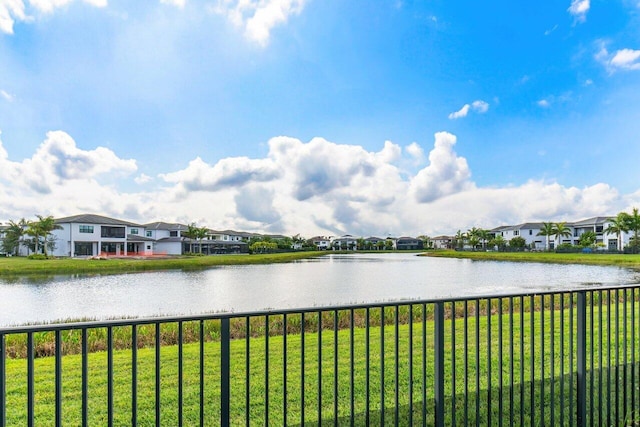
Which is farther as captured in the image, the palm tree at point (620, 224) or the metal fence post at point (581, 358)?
the palm tree at point (620, 224)

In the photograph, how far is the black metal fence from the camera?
7.36 feet

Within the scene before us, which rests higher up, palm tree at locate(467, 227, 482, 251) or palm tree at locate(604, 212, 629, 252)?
palm tree at locate(604, 212, 629, 252)

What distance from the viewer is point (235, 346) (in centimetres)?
586

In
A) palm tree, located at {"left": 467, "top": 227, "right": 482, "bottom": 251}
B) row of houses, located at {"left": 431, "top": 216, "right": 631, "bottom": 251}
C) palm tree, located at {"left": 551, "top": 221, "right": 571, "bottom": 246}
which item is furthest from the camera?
palm tree, located at {"left": 467, "top": 227, "right": 482, "bottom": 251}

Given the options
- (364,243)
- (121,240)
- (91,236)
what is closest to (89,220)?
(91,236)

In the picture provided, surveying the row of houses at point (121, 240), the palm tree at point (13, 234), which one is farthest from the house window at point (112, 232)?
the palm tree at point (13, 234)

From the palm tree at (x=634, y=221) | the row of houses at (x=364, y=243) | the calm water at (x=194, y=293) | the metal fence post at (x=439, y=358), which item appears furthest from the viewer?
the row of houses at (x=364, y=243)

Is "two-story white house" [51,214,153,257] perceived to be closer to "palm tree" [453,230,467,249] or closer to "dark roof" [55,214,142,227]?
"dark roof" [55,214,142,227]

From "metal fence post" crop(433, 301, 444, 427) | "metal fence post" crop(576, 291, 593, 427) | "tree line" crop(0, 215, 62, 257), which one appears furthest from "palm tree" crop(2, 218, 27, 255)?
"metal fence post" crop(576, 291, 593, 427)

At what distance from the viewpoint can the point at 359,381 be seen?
425cm

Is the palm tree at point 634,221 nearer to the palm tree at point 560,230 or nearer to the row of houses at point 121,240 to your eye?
the palm tree at point 560,230

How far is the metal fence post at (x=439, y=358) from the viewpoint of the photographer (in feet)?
7.92

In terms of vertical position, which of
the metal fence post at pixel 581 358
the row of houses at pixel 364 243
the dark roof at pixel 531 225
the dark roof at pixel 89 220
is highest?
the dark roof at pixel 89 220

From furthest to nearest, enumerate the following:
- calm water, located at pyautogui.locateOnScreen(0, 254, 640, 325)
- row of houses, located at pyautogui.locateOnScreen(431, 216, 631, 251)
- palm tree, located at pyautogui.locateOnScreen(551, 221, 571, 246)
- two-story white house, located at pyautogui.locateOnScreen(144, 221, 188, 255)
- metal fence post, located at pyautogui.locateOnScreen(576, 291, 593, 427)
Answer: palm tree, located at pyautogui.locateOnScreen(551, 221, 571, 246) < two-story white house, located at pyautogui.locateOnScreen(144, 221, 188, 255) < row of houses, located at pyautogui.locateOnScreen(431, 216, 631, 251) < calm water, located at pyautogui.locateOnScreen(0, 254, 640, 325) < metal fence post, located at pyautogui.locateOnScreen(576, 291, 593, 427)
